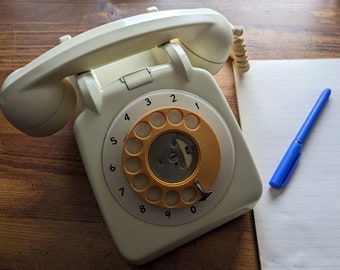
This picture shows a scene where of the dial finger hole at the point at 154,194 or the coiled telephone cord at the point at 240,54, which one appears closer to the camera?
the dial finger hole at the point at 154,194

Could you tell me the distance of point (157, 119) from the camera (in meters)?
0.51

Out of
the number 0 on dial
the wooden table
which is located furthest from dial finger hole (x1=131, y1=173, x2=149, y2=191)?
the wooden table

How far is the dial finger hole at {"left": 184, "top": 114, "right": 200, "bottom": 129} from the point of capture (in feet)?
1.69

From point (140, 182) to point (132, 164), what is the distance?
25 mm

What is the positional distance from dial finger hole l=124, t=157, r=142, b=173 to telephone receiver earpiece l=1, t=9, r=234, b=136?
0.13 meters

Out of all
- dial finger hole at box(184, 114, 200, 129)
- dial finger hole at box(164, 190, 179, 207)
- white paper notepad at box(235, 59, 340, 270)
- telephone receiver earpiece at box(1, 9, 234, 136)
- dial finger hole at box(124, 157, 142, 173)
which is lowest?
white paper notepad at box(235, 59, 340, 270)

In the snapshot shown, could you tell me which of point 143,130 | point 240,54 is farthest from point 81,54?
point 240,54

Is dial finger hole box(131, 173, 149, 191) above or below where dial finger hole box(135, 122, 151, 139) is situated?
below

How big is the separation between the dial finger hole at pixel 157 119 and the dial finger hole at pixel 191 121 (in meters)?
0.03

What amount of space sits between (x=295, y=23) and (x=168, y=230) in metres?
0.47

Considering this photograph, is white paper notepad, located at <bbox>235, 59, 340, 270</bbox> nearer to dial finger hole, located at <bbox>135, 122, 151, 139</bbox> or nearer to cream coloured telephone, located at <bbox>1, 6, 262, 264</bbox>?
cream coloured telephone, located at <bbox>1, 6, 262, 264</bbox>

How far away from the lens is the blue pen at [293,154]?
0.61 meters

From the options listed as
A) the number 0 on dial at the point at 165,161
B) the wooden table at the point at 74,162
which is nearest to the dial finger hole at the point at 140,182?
the number 0 on dial at the point at 165,161

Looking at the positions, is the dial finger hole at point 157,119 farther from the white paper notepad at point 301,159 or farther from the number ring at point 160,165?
the white paper notepad at point 301,159
